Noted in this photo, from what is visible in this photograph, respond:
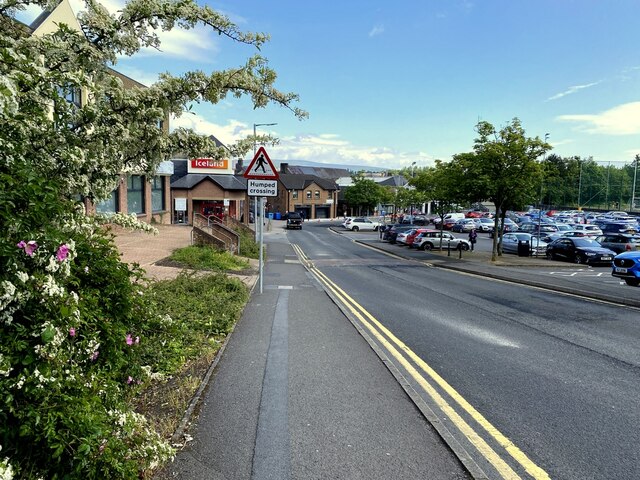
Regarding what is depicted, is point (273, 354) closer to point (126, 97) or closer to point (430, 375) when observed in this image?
point (430, 375)

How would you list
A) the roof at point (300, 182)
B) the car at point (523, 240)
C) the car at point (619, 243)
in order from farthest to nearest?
the roof at point (300, 182)
the car at point (523, 240)
the car at point (619, 243)

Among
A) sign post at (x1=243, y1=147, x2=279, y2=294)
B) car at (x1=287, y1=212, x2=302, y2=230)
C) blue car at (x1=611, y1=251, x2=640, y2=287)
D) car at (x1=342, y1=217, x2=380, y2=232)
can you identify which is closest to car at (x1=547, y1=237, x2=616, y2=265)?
blue car at (x1=611, y1=251, x2=640, y2=287)

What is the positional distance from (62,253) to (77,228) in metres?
0.63

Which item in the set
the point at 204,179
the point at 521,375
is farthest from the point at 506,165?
the point at 204,179

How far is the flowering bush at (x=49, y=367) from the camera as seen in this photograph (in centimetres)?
234

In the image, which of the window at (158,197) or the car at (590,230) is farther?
the car at (590,230)

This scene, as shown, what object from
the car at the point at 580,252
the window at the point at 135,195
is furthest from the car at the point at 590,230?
the window at the point at 135,195

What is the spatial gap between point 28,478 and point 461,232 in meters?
56.1

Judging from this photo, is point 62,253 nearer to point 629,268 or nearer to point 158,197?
point 629,268

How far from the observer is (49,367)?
8.00 feet

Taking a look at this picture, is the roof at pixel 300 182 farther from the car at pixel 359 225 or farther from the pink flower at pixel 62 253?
the pink flower at pixel 62 253

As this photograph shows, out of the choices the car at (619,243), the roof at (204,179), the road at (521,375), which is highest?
the roof at (204,179)

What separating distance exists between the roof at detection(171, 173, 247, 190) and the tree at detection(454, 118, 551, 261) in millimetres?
27487

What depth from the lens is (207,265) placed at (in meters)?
14.8
